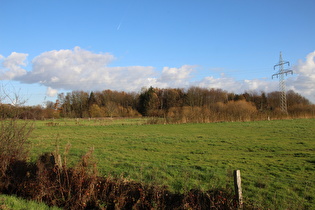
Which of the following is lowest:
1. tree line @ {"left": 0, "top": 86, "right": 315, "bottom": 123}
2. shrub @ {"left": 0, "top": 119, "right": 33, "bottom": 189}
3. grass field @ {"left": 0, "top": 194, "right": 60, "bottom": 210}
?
grass field @ {"left": 0, "top": 194, "right": 60, "bottom": 210}

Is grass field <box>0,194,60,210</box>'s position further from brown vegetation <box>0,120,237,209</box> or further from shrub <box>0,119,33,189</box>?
shrub <box>0,119,33,189</box>

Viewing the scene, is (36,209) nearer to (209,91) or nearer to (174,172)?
(174,172)

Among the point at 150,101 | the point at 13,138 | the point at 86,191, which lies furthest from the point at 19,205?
the point at 150,101

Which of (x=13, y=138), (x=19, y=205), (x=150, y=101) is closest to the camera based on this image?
(x=19, y=205)

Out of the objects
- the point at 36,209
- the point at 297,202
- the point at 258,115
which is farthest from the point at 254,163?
the point at 258,115

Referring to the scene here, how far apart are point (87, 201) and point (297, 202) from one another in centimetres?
536

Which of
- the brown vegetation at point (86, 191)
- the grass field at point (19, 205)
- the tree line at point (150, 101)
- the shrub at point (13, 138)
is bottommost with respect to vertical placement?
the grass field at point (19, 205)

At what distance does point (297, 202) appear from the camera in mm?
6113

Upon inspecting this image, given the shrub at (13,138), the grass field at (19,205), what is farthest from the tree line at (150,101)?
the grass field at (19,205)

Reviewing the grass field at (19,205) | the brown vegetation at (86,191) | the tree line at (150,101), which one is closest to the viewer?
the brown vegetation at (86,191)

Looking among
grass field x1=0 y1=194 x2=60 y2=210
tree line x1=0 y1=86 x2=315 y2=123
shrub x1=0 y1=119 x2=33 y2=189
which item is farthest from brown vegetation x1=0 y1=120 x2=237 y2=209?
tree line x1=0 y1=86 x2=315 y2=123

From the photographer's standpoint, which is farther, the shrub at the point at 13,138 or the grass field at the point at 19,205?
the shrub at the point at 13,138

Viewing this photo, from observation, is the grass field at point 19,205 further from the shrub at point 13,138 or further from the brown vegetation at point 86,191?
the shrub at point 13,138

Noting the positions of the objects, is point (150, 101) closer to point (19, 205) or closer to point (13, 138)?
point (13, 138)
